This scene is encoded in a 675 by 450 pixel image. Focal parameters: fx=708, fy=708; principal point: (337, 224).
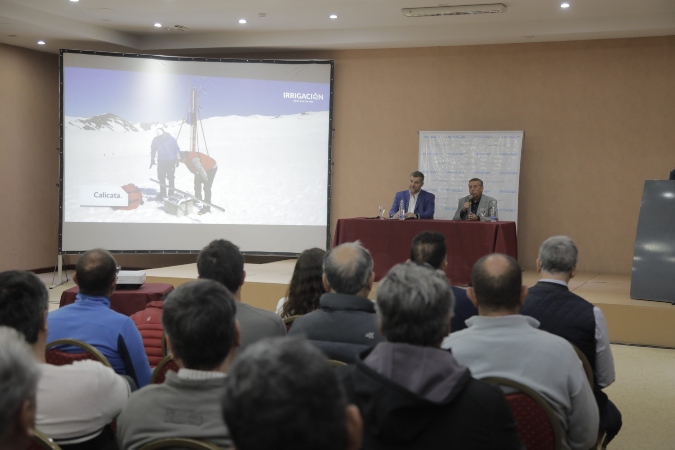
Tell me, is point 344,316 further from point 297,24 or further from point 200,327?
point 297,24

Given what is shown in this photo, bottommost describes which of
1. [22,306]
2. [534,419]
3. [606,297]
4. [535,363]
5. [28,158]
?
[606,297]

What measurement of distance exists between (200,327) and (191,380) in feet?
0.41

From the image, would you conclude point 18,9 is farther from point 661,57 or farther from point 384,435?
point 384,435

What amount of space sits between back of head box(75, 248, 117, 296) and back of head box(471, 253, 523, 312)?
1482 mm

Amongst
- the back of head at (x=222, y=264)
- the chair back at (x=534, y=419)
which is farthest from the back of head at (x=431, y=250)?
the chair back at (x=534, y=419)

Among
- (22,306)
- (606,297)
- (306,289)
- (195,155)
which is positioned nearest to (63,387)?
(22,306)

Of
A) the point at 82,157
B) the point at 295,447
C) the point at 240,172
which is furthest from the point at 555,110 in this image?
the point at 295,447

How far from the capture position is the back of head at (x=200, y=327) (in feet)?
5.26

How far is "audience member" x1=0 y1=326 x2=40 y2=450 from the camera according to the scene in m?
1.01

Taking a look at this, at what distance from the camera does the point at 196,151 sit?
962 centimetres

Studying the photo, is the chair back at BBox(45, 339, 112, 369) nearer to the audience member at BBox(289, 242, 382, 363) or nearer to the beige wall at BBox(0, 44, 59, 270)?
the audience member at BBox(289, 242, 382, 363)

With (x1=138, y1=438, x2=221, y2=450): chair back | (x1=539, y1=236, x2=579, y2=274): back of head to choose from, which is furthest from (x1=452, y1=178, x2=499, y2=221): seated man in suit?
(x1=138, y1=438, x2=221, y2=450): chair back

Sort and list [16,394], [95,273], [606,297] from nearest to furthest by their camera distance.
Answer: [16,394]
[95,273]
[606,297]

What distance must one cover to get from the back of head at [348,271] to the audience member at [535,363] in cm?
60
